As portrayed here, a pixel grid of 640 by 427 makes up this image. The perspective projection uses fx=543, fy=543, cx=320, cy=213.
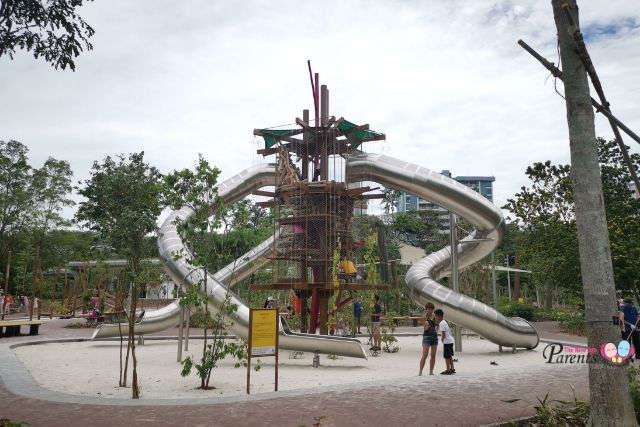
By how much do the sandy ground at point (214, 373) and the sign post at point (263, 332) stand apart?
0.72m

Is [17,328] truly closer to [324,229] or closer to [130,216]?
[324,229]

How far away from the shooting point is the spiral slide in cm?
1340

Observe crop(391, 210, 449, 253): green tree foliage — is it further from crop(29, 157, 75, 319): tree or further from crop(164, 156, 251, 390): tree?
crop(164, 156, 251, 390): tree

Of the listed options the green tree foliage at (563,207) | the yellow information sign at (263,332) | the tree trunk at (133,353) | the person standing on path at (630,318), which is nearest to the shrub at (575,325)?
the green tree foliage at (563,207)

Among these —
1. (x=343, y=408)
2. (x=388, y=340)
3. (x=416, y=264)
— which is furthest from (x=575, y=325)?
(x=343, y=408)

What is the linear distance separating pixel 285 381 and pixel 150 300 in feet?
109

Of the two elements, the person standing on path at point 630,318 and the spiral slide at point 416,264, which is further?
the spiral slide at point 416,264

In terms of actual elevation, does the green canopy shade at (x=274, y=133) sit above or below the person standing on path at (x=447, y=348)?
above

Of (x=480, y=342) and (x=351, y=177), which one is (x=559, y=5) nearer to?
(x=351, y=177)

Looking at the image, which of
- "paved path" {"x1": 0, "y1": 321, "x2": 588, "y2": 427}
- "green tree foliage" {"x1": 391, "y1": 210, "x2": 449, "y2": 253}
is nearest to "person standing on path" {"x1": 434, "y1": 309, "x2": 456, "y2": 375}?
"paved path" {"x1": 0, "y1": 321, "x2": 588, "y2": 427}

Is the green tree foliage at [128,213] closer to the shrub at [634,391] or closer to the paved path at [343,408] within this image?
the paved path at [343,408]

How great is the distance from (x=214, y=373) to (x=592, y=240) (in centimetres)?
879

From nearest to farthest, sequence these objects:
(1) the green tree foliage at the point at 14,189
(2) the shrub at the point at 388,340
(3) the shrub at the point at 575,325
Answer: (2) the shrub at the point at 388,340 → (3) the shrub at the point at 575,325 → (1) the green tree foliage at the point at 14,189

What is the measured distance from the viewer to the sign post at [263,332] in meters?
9.33
